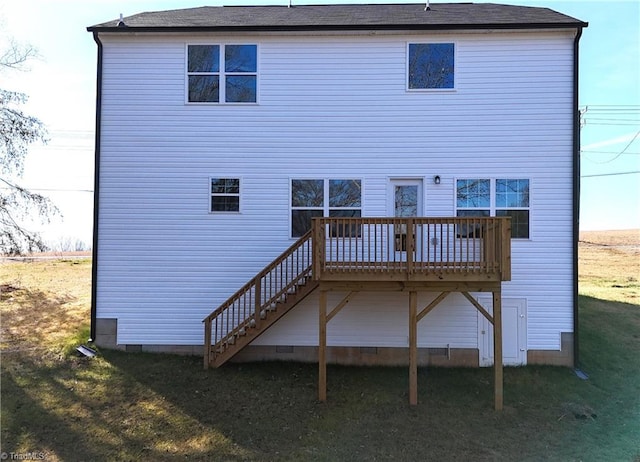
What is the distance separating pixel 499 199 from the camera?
7969 millimetres

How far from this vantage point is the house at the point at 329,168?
7938 millimetres

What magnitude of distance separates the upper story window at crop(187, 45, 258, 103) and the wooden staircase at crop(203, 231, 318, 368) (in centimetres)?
380

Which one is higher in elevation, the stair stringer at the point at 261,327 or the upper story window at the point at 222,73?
the upper story window at the point at 222,73

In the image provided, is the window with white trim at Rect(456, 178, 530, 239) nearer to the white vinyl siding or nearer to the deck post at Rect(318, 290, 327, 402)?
the white vinyl siding

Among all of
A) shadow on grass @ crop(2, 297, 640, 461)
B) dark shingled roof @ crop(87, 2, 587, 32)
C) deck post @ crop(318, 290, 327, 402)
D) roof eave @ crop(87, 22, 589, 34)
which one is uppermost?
dark shingled roof @ crop(87, 2, 587, 32)

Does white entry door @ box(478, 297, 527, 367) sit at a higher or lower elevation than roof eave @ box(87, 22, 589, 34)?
lower

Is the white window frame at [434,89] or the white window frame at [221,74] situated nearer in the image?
the white window frame at [434,89]

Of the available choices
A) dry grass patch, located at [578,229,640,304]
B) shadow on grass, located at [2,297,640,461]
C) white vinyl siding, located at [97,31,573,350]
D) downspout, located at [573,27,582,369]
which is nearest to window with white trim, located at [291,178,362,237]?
white vinyl siding, located at [97,31,573,350]

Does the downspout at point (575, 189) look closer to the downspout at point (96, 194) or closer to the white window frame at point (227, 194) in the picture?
the white window frame at point (227, 194)

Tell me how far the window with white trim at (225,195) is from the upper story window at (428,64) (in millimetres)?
4503

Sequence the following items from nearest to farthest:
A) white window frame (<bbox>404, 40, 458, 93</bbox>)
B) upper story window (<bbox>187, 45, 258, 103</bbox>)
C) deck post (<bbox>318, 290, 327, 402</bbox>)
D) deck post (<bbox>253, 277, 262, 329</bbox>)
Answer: deck post (<bbox>318, 290, 327, 402</bbox>) → deck post (<bbox>253, 277, 262, 329</bbox>) → white window frame (<bbox>404, 40, 458, 93</bbox>) → upper story window (<bbox>187, 45, 258, 103</bbox>)

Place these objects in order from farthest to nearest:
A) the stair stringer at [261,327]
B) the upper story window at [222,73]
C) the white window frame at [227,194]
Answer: the upper story window at [222,73] → the white window frame at [227,194] → the stair stringer at [261,327]

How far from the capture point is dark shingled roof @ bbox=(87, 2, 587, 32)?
794 centimetres

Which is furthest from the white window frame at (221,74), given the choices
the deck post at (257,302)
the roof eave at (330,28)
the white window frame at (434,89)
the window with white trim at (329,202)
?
the deck post at (257,302)
